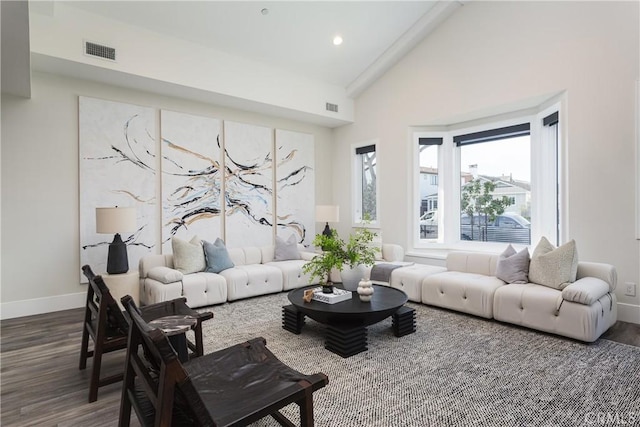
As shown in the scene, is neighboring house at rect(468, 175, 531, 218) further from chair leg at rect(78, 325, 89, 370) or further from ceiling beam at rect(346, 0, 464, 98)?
chair leg at rect(78, 325, 89, 370)

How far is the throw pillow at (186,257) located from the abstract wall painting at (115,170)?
0.66m

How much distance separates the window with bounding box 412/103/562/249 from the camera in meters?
4.86

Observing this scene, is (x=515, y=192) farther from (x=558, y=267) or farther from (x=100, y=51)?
(x=100, y=51)

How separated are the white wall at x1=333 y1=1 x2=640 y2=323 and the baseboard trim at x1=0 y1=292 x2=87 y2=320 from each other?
16.3ft

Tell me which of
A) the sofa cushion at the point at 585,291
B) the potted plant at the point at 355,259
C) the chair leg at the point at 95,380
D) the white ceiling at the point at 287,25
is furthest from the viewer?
the white ceiling at the point at 287,25

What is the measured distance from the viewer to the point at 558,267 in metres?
3.57

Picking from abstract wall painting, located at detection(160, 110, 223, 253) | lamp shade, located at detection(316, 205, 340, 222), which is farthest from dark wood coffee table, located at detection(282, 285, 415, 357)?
lamp shade, located at detection(316, 205, 340, 222)

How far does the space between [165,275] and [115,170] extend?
5.82ft

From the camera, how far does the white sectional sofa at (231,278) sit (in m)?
4.26

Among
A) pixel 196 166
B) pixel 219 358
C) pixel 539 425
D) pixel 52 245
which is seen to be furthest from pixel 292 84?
pixel 539 425

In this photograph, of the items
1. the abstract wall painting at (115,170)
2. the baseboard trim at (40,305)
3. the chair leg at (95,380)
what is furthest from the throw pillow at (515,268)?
the baseboard trim at (40,305)

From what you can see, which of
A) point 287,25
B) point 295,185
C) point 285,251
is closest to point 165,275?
point 285,251

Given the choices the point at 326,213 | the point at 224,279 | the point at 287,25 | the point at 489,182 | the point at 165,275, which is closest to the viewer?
the point at 165,275

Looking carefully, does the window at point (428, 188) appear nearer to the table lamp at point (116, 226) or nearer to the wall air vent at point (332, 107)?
the wall air vent at point (332, 107)
